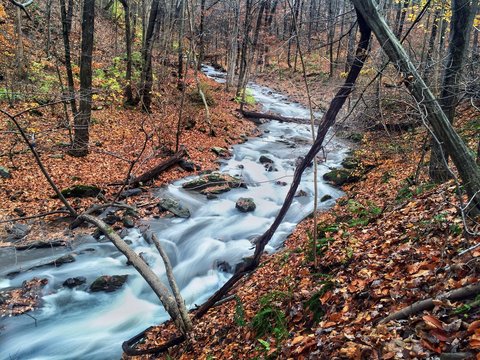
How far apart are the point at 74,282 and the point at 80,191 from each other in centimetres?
351

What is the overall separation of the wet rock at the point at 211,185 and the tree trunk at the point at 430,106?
361 inches

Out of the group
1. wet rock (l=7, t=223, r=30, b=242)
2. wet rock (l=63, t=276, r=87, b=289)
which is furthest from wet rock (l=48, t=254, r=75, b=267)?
wet rock (l=7, t=223, r=30, b=242)

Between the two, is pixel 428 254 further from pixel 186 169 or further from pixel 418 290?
A: pixel 186 169

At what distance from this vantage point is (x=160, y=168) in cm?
1368

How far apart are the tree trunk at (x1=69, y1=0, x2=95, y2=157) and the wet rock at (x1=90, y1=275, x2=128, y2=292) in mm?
5351

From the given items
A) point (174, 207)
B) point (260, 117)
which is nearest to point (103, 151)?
point (174, 207)

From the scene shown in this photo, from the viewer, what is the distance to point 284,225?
458 inches

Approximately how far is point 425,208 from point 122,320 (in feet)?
22.3

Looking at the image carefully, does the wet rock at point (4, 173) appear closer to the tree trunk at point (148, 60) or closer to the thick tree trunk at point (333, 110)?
the tree trunk at point (148, 60)

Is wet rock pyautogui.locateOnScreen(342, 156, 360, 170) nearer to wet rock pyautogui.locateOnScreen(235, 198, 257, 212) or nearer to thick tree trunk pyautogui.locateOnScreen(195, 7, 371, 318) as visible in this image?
wet rock pyautogui.locateOnScreen(235, 198, 257, 212)

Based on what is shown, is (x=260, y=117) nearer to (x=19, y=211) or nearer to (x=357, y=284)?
(x=19, y=211)

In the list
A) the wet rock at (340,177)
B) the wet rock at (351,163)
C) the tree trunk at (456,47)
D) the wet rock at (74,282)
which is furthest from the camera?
the wet rock at (351,163)

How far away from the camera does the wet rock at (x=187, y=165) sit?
14.6m

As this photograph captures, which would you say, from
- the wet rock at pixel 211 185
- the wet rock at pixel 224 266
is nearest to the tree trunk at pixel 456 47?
the wet rock at pixel 224 266
